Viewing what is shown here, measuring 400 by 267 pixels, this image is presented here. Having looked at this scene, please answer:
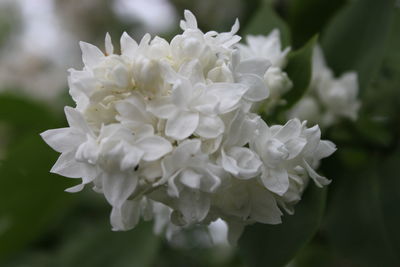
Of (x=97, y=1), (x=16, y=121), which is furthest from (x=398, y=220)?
(x=97, y=1)

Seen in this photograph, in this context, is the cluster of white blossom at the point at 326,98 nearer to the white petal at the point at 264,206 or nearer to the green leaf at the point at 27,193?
the white petal at the point at 264,206

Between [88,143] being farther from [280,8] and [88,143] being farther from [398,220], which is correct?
[280,8]

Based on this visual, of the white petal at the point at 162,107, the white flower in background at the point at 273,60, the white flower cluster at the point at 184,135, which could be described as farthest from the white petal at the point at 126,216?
the white flower in background at the point at 273,60

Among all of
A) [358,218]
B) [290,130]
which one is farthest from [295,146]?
[358,218]

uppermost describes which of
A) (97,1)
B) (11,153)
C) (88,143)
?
(88,143)

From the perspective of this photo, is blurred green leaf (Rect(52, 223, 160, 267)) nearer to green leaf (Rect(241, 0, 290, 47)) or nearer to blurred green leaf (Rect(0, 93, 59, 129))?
blurred green leaf (Rect(0, 93, 59, 129))

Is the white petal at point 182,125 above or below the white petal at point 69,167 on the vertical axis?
above
